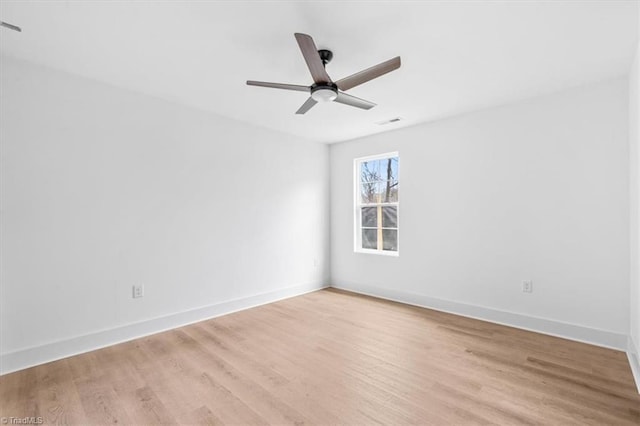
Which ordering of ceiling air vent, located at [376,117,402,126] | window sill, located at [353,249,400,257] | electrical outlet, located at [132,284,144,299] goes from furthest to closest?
window sill, located at [353,249,400,257], ceiling air vent, located at [376,117,402,126], electrical outlet, located at [132,284,144,299]

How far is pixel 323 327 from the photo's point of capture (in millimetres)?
3266

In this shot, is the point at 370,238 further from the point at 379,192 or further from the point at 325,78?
the point at 325,78

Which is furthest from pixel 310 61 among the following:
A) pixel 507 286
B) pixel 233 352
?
pixel 507 286

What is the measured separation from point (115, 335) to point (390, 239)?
11.7ft


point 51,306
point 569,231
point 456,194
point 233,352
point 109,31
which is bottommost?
point 233,352

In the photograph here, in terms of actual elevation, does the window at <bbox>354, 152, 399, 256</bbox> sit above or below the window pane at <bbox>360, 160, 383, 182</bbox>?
below

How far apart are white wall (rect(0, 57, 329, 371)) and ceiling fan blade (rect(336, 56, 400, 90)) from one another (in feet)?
6.87

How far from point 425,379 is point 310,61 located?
93.2 inches

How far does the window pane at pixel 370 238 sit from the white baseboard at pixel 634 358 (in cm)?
287

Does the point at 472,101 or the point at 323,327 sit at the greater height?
the point at 472,101

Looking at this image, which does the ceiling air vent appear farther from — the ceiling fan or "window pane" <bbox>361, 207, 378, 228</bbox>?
the ceiling fan

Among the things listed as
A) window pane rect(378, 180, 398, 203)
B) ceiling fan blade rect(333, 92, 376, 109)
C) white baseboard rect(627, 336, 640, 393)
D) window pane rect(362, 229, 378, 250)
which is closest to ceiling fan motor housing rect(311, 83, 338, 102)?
ceiling fan blade rect(333, 92, 376, 109)

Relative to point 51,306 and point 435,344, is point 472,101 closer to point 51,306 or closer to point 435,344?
point 435,344

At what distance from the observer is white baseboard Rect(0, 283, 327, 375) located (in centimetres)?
238
